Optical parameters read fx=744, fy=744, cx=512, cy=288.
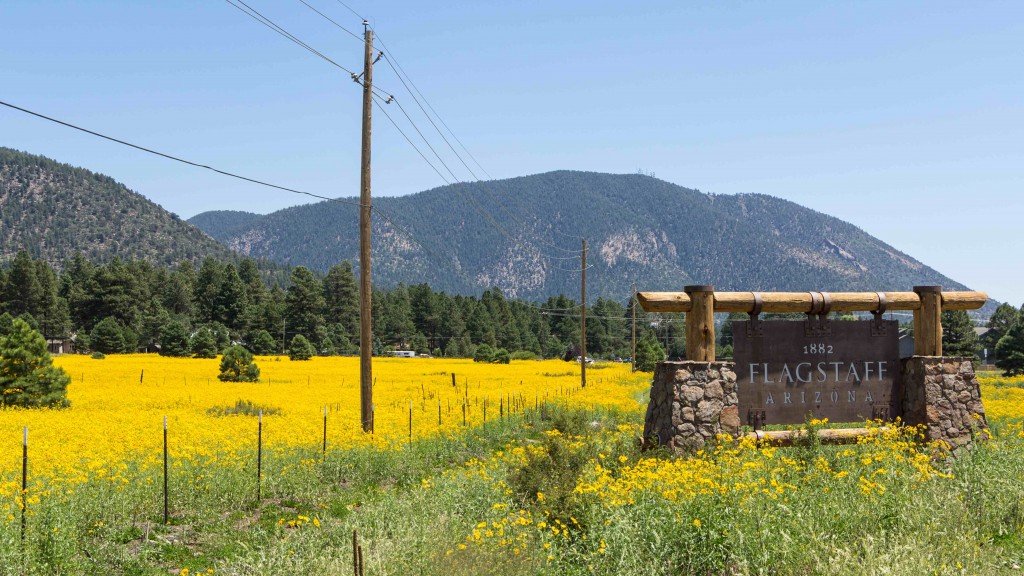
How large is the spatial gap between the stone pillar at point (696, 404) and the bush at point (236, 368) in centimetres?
3283

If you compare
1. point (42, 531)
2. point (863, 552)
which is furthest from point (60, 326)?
point (863, 552)

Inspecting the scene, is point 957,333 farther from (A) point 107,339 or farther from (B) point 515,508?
(A) point 107,339

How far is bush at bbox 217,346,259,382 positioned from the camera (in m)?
40.7

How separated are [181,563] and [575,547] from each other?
5403 millimetres

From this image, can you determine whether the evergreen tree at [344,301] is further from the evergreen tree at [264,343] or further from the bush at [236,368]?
the bush at [236,368]

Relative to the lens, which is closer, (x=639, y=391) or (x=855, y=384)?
(x=855, y=384)

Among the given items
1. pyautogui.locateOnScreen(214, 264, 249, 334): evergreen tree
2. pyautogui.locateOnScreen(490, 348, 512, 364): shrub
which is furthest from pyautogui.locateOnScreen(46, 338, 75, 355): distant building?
pyautogui.locateOnScreen(490, 348, 512, 364): shrub

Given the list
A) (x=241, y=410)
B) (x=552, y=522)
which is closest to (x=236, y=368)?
(x=241, y=410)

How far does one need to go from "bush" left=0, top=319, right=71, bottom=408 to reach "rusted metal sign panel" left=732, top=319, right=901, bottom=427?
23288mm

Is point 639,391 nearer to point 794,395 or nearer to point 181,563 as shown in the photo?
point 794,395

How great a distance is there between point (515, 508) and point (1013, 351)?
7298cm

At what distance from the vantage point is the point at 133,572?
9391 mm

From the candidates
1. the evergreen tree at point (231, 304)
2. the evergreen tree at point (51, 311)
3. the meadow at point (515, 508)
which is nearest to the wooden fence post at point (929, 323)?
the meadow at point (515, 508)

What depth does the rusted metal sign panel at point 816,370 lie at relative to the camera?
1323 cm
